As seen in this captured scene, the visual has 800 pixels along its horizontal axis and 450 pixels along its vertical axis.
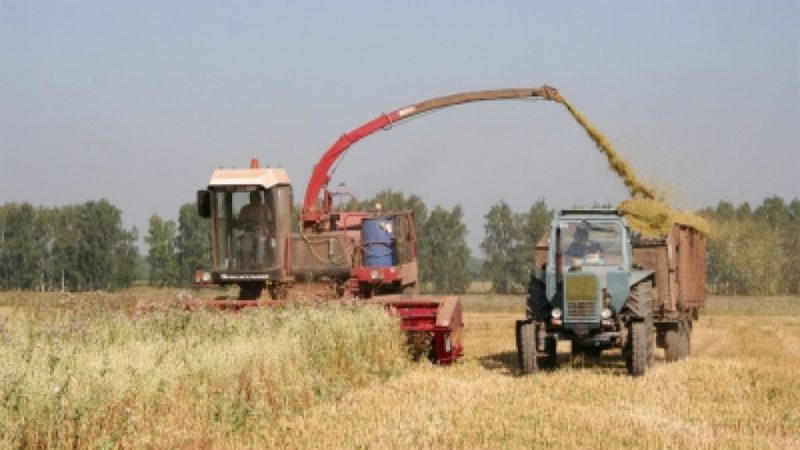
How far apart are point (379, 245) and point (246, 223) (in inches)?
88.7

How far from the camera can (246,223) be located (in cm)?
1922

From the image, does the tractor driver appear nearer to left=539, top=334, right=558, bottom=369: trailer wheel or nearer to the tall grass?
left=539, top=334, right=558, bottom=369: trailer wheel

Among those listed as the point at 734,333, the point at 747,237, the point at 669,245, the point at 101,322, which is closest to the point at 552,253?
the point at 669,245

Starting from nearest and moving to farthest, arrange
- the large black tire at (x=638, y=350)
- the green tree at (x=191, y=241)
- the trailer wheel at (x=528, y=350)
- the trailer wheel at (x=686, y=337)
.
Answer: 1. the large black tire at (x=638, y=350)
2. the trailer wheel at (x=528, y=350)
3. the trailer wheel at (x=686, y=337)
4. the green tree at (x=191, y=241)

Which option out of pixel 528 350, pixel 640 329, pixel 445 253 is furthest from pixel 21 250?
pixel 640 329

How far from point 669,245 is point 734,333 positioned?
35.1ft

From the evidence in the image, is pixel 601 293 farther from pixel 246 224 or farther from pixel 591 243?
pixel 246 224

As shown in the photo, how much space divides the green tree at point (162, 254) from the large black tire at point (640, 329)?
6419 cm

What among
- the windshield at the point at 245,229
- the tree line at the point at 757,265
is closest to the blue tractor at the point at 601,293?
the windshield at the point at 245,229

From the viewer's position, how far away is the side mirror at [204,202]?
63.3ft

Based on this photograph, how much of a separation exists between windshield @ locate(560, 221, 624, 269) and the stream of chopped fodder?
117 cm

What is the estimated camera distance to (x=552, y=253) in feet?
50.8

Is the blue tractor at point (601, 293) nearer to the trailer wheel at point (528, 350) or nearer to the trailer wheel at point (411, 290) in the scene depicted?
the trailer wheel at point (528, 350)

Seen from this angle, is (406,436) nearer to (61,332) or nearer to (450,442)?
(450,442)
